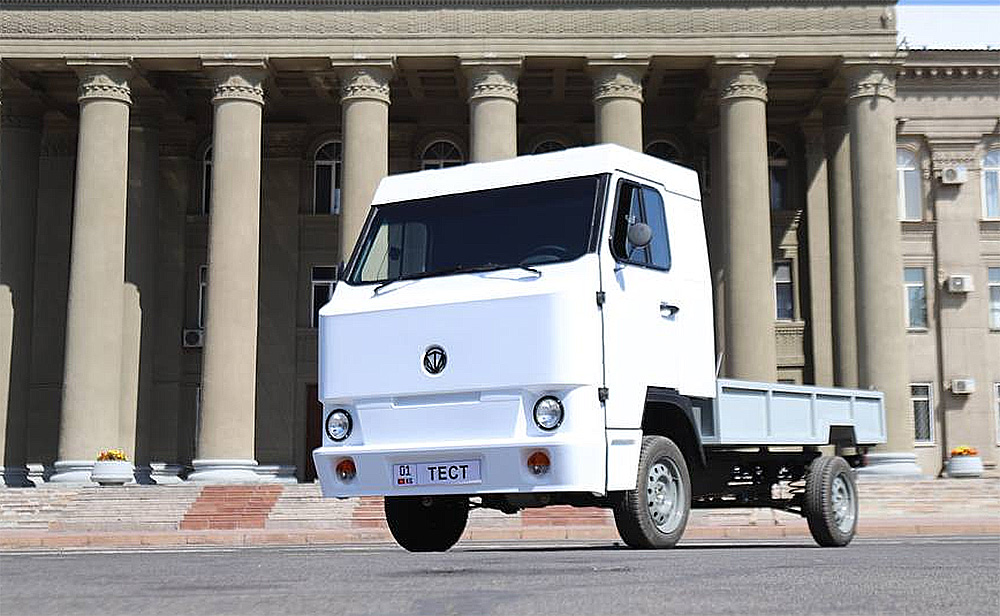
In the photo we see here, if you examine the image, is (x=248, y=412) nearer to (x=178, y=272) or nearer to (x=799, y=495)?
(x=178, y=272)

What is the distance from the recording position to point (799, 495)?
13.4m

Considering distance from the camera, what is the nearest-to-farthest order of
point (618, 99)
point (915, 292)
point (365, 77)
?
point (618, 99), point (365, 77), point (915, 292)

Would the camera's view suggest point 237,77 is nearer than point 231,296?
No

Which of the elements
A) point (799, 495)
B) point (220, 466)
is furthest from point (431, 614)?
point (220, 466)

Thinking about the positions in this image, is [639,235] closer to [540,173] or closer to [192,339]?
[540,173]

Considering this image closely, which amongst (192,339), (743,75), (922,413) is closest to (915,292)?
(922,413)

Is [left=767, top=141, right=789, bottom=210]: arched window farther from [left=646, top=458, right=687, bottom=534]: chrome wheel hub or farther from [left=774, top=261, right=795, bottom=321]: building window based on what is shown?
[left=646, top=458, right=687, bottom=534]: chrome wheel hub

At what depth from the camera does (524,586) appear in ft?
25.5

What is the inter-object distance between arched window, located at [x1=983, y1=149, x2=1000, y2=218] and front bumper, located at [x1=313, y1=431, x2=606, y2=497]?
33.4m

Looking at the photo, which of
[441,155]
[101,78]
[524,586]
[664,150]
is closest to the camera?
[524,586]

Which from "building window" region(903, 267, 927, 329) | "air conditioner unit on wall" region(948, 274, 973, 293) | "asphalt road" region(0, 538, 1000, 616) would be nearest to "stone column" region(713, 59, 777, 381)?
"building window" region(903, 267, 927, 329)

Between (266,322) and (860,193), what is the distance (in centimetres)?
1670

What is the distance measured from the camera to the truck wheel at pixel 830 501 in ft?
43.3

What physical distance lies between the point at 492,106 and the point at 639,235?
21453 mm
